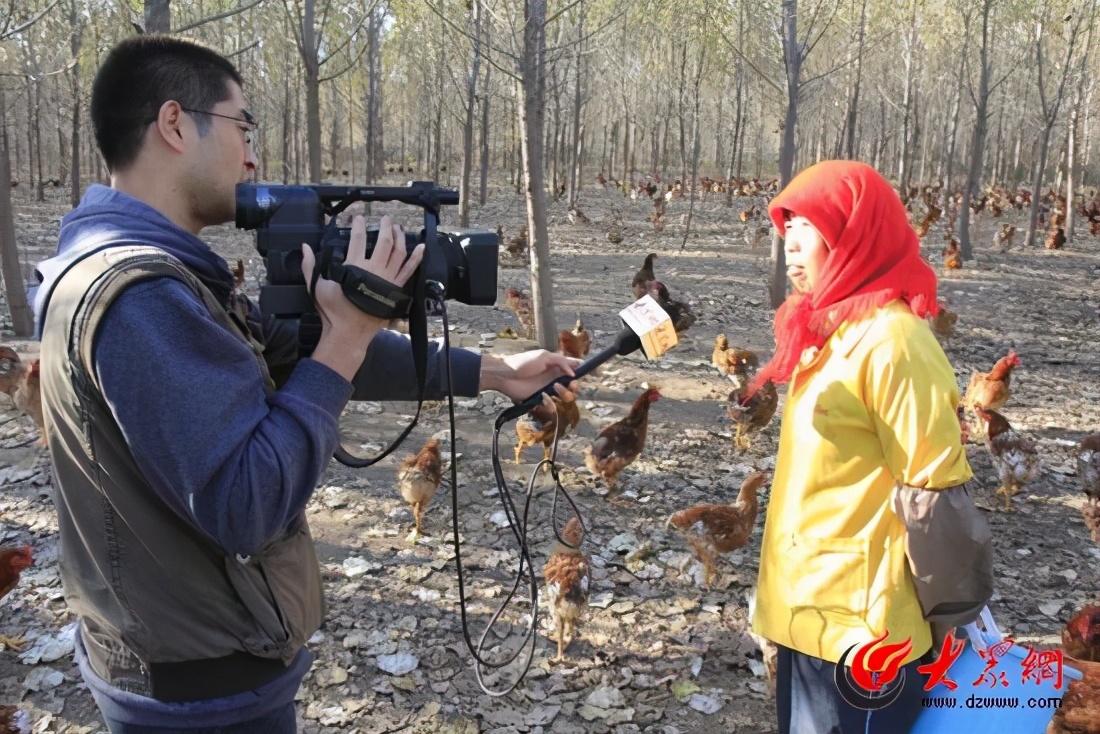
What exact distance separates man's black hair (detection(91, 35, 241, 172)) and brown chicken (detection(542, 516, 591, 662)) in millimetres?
2262

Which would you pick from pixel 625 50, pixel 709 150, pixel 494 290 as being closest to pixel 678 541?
pixel 494 290

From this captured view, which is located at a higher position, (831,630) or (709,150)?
(709,150)

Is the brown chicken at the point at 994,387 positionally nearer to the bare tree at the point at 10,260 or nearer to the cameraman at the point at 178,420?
the cameraman at the point at 178,420

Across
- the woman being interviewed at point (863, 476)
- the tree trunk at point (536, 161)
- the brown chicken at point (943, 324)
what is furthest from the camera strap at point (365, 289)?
the brown chicken at point (943, 324)

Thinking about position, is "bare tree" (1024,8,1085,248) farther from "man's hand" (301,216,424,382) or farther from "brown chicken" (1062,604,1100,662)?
"man's hand" (301,216,424,382)

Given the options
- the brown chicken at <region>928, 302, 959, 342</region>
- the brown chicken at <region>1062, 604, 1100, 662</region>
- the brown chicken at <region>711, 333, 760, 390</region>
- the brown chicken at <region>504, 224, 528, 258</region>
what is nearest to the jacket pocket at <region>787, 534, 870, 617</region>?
the brown chicken at <region>1062, 604, 1100, 662</region>

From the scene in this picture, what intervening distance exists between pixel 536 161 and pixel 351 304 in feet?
18.7

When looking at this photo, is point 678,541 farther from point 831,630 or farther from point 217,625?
point 217,625

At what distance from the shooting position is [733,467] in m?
5.25

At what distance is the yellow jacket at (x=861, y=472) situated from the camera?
1.63 m

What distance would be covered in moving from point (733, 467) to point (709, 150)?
44.4 m

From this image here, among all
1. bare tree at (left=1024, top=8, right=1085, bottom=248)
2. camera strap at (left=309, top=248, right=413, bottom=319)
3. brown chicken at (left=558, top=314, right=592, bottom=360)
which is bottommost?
brown chicken at (left=558, top=314, right=592, bottom=360)

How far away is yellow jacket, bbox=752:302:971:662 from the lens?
1.63 m

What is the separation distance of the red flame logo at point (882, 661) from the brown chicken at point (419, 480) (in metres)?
2.80
